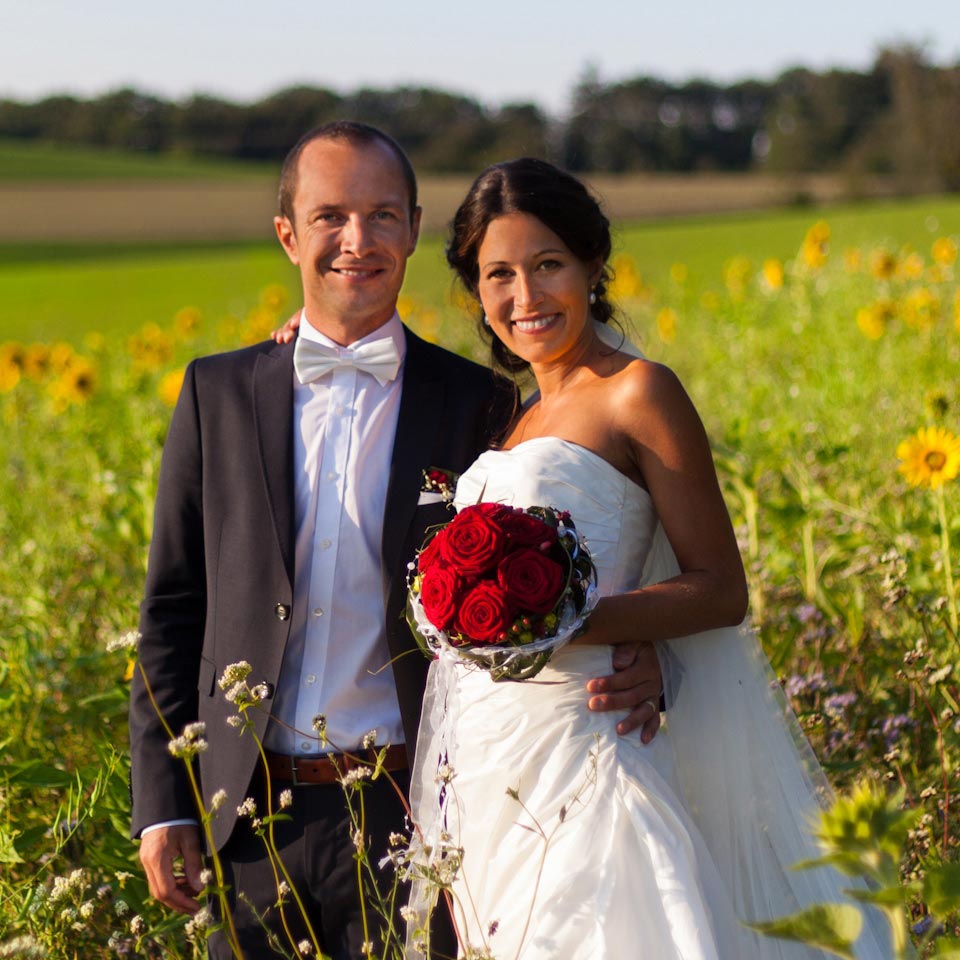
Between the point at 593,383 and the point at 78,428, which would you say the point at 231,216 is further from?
the point at 593,383

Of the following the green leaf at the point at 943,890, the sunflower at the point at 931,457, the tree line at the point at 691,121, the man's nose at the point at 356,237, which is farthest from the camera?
the tree line at the point at 691,121

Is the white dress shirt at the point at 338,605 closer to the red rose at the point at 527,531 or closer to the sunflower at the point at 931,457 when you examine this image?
the red rose at the point at 527,531

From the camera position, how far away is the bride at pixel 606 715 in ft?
6.71

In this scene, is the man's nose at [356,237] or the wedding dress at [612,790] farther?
the man's nose at [356,237]

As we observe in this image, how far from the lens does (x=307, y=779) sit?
8.07 feet

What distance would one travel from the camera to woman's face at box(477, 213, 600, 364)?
2.42m

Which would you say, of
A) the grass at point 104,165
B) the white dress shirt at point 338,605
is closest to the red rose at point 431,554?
the white dress shirt at point 338,605

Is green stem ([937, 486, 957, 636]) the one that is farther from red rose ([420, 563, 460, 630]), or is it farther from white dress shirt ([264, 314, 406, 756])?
red rose ([420, 563, 460, 630])

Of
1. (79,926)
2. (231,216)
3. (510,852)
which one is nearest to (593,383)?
(510,852)

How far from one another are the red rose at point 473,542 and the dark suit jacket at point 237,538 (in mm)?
495

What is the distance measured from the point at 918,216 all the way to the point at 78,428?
2897 cm

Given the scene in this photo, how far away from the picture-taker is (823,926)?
45.6 inches

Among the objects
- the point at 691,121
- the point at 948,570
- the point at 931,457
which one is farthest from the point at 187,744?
the point at 691,121

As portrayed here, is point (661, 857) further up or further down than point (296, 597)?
further down
